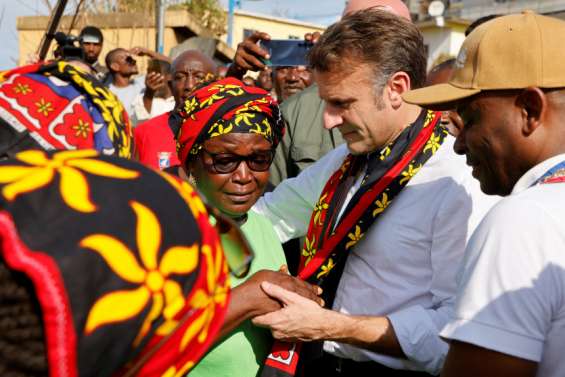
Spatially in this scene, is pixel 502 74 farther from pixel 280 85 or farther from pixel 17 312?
pixel 280 85

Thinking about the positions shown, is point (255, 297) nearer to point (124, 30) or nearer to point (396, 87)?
point (396, 87)

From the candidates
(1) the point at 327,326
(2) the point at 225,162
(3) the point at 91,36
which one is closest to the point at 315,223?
(2) the point at 225,162

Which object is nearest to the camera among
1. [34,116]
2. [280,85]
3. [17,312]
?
[17,312]

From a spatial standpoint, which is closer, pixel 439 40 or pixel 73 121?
pixel 73 121

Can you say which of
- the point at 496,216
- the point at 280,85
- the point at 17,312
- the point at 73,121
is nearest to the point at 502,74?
the point at 496,216

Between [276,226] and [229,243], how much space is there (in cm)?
167

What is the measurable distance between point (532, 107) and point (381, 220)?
79cm

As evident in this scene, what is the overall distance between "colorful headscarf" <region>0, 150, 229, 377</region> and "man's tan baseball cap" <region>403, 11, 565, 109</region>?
1028 mm

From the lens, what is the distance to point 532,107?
1694 millimetres

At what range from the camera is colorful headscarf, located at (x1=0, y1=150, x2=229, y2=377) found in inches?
32.9

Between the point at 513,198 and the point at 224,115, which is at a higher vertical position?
the point at 513,198

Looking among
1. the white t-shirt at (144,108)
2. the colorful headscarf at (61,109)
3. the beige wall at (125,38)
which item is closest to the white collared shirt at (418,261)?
the colorful headscarf at (61,109)

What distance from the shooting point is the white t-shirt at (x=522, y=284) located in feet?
4.80

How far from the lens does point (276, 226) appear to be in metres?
2.88
